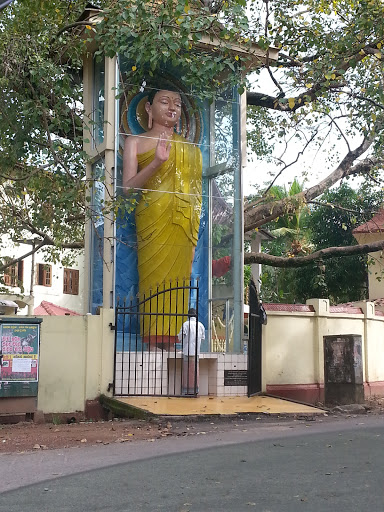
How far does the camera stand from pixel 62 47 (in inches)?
562

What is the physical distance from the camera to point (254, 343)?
43.5ft

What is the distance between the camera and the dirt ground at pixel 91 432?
8.77 m

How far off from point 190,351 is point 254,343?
1239mm

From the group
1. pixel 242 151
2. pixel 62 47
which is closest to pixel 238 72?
pixel 242 151

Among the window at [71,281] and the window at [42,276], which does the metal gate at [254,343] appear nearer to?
the window at [42,276]

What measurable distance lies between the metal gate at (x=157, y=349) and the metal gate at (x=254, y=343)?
101 centimetres

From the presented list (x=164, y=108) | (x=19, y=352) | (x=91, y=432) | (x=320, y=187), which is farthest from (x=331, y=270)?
(x=91, y=432)

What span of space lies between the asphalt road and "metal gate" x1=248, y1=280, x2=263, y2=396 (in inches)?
154

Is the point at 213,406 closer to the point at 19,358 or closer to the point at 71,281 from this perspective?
the point at 19,358

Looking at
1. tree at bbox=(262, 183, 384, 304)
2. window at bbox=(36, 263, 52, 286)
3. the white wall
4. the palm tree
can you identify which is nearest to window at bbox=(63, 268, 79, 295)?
the white wall

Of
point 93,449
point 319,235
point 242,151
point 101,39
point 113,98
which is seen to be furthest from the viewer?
point 319,235

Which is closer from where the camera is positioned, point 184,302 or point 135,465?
point 135,465

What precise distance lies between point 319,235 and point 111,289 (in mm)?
17085

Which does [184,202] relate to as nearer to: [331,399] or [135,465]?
[331,399]
